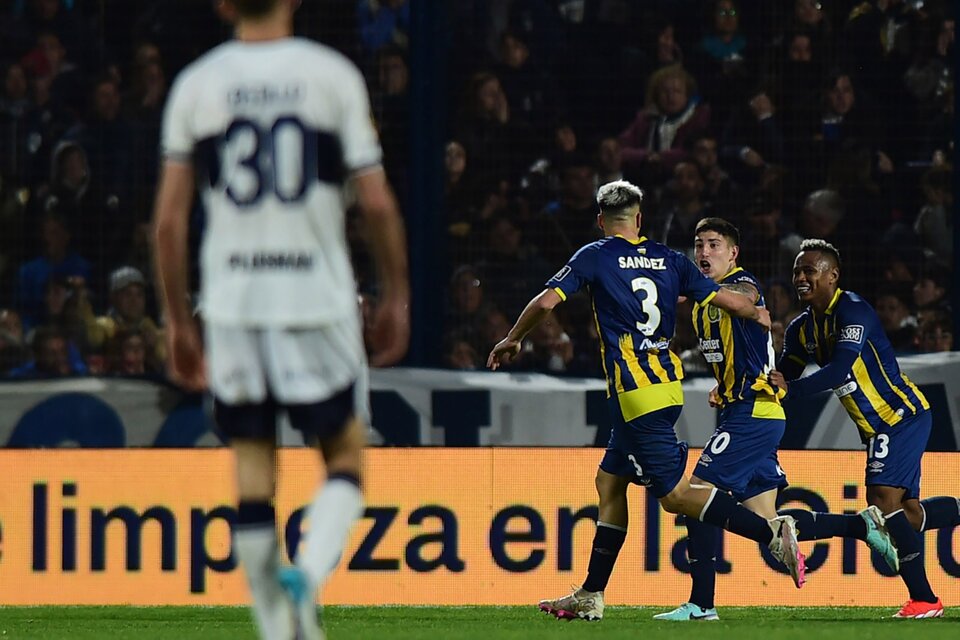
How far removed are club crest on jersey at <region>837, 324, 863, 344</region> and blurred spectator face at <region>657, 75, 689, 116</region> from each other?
3.58 m

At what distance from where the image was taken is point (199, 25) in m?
10.3

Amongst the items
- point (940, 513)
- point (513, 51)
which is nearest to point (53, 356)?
point (513, 51)

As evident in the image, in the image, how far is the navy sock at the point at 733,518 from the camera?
6633mm

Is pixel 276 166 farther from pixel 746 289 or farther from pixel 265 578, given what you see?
pixel 746 289

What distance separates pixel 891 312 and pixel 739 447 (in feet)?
10.8

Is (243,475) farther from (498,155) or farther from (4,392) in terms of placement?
(498,155)

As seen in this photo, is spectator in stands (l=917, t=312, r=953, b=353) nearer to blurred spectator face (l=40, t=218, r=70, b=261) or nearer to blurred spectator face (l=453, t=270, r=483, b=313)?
blurred spectator face (l=453, t=270, r=483, b=313)

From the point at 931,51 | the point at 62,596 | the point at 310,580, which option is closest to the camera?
the point at 310,580

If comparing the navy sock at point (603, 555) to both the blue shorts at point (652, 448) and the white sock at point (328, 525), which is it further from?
the white sock at point (328, 525)

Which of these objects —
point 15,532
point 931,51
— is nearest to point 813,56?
point 931,51

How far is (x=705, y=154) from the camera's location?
33.4 feet

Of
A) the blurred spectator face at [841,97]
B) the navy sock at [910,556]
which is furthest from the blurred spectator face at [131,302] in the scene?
the navy sock at [910,556]

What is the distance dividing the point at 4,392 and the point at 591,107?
356cm

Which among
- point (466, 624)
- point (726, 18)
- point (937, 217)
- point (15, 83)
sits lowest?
point (466, 624)
